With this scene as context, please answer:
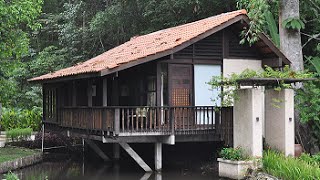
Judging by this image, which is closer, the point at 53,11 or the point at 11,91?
the point at 11,91

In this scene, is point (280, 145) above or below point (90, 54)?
below

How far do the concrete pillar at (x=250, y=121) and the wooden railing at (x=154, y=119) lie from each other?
176cm

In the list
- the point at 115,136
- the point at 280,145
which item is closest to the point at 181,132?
the point at 115,136

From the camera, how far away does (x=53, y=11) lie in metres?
39.7

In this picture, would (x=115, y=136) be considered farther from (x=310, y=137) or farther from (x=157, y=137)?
(x=310, y=137)

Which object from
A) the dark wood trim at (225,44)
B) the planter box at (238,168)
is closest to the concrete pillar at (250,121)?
the planter box at (238,168)

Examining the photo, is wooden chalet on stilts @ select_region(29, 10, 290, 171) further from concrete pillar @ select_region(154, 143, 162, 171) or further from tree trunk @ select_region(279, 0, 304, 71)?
tree trunk @ select_region(279, 0, 304, 71)

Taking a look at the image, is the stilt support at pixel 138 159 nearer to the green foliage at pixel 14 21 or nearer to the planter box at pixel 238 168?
the planter box at pixel 238 168

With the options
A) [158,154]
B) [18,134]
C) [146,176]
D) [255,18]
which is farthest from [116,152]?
[255,18]

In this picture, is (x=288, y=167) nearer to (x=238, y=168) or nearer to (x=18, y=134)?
(x=238, y=168)

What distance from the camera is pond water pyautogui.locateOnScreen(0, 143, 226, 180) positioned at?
624 inches

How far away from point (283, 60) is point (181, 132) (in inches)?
192

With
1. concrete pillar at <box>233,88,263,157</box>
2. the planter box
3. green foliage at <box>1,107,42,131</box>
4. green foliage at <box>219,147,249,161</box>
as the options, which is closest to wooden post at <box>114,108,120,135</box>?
green foliage at <box>219,147,249,161</box>

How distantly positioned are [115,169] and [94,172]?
92 centimetres
